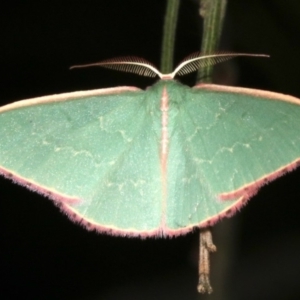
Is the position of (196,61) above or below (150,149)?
above

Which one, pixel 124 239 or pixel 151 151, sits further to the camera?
pixel 124 239

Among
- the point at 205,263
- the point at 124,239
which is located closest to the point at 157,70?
the point at 205,263

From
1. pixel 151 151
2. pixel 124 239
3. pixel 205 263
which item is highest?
pixel 151 151

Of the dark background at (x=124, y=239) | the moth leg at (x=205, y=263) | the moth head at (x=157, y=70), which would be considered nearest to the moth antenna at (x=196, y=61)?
the moth head at (x=157, y=70)

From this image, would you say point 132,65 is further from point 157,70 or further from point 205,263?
point 205,263

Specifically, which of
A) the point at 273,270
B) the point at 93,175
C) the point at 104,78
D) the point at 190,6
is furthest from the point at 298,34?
the point at 93,175

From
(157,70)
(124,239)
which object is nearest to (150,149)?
(157,70)

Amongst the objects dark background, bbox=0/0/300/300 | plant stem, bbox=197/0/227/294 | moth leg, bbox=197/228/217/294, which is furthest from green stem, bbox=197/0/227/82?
dark background, bbox=0/0/300/300

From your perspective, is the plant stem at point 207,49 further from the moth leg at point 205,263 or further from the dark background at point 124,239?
the dark background at point 124,239

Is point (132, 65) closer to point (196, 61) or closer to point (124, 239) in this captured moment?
point (196, 61)
